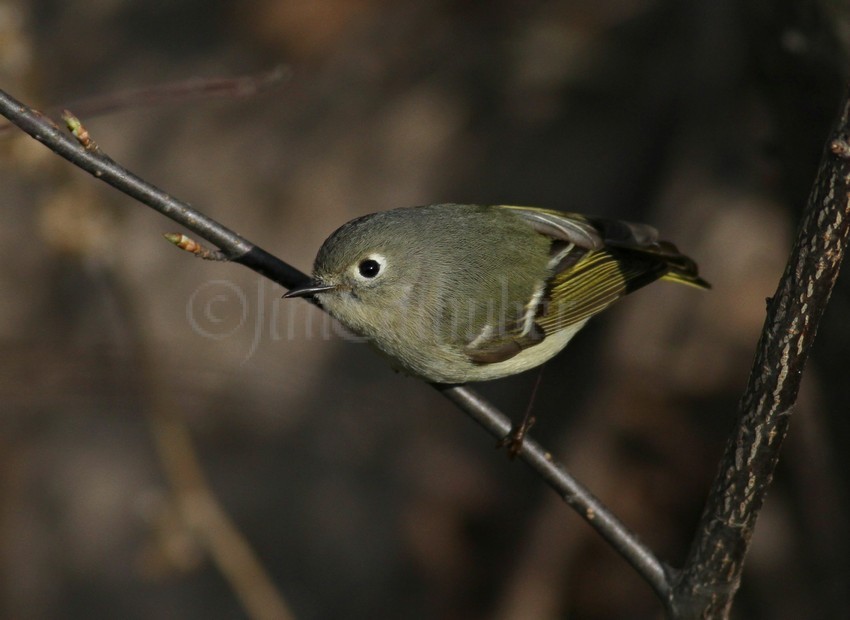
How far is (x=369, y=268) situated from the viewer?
2.56m

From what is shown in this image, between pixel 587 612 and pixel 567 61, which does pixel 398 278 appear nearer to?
pixel 587 612

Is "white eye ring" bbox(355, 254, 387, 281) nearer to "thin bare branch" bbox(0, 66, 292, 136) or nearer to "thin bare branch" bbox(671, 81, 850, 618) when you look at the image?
"thin bare branch" bbox(0, 66, 292, 136)

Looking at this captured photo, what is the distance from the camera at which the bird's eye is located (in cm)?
254

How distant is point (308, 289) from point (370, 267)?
228 millimetres

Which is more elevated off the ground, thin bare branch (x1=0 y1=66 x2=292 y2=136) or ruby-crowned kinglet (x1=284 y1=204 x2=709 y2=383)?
thin bare branch (x1=0 y1=66 x2=292 y2=136)

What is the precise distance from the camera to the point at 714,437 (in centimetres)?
445

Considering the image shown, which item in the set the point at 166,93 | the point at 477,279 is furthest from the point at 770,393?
the point at 166,93

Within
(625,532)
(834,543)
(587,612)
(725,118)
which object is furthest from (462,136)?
(625,532)

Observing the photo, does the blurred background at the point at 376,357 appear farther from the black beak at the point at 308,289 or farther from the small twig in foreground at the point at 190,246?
the small twig in foreground at the point at 190,246

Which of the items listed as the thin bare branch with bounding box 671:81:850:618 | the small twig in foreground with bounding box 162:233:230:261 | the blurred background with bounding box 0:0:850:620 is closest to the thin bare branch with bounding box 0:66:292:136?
the small twig in foreground with bounding box 162:233:230:261

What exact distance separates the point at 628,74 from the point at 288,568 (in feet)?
10.4

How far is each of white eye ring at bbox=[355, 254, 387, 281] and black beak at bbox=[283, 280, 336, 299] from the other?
85mm

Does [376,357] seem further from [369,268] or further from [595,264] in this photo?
[369,268]

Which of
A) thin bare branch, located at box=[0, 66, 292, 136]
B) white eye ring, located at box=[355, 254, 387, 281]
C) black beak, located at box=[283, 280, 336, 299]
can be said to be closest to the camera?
thin bare branch, located at box=[0, 66, 292, 136]
